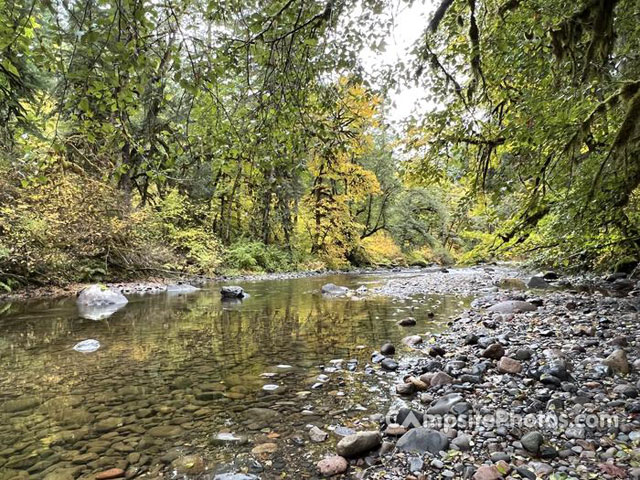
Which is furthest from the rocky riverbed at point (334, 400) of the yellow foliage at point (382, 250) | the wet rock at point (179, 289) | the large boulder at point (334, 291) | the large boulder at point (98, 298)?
the yellow foliage at point (382, 250)

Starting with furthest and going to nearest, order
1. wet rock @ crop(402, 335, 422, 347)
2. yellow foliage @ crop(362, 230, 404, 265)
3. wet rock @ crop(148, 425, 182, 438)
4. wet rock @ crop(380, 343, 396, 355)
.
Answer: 1. yellow foliage @ crop(362, 230, 404, 265)
2. wet rock @ crop(402, 335, 422, 347)
3. wet rock @ crop(380, 343, 396, 355)
4. wet rock @ crop(148, 425, 182, 438)

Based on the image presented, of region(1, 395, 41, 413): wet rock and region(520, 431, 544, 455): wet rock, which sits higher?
region(520, 431, 544, 455): wet rock

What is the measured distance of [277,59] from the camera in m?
3.48

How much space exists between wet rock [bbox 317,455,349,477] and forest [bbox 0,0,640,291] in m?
2.06

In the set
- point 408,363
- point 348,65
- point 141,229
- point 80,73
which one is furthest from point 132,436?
point 141,229

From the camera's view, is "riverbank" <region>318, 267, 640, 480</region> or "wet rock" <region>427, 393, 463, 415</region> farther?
"wet rock" <region>427, 393, 463, 415</region>

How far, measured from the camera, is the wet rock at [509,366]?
375 centimetres

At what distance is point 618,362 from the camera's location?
11.3 feet

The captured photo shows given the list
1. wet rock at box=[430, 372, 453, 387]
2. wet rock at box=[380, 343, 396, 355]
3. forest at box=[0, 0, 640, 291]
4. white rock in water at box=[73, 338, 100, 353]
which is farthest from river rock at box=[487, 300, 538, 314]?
white rock in water at box=[73, 338, 100, 353]

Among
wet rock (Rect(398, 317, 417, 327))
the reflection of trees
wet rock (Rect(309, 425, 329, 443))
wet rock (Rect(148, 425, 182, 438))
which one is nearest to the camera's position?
wet rock (Rect(309, 425, 329, 443))

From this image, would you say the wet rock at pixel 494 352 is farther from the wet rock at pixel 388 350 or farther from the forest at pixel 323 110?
the forest at pixel 323 110

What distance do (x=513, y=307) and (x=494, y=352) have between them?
351 cm

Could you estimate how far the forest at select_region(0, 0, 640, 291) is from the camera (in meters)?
2.63

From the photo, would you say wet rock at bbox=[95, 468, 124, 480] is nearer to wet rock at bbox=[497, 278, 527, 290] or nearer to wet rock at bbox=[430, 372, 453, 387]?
wet rock at bbox=[430, 372, 453, 387]
